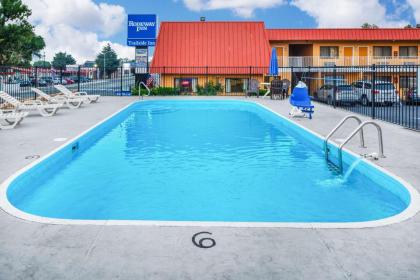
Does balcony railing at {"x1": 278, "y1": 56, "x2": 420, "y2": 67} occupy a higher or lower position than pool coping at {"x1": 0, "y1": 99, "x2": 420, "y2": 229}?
higher

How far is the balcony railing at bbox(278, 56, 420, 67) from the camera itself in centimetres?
3988

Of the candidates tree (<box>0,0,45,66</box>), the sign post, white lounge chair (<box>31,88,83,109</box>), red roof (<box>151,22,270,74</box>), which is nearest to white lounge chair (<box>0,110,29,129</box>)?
white lounge chair (<box>31,88,83,109</box>)

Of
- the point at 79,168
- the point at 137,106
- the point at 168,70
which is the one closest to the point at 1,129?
the point at 79,168

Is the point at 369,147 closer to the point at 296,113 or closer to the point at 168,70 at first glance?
the point at 296,113

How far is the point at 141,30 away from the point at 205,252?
30.7m

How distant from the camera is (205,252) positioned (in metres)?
3.63

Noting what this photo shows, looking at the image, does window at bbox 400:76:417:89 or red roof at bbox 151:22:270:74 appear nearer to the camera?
window at bbox 400:76:417:89

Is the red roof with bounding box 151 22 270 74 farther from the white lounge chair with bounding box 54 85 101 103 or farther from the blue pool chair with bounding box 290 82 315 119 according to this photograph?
the blue pool chair with bounding box 290 82 315 119

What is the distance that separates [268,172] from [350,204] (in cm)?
227

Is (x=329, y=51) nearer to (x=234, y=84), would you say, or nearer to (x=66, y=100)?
(x=234, y=84)

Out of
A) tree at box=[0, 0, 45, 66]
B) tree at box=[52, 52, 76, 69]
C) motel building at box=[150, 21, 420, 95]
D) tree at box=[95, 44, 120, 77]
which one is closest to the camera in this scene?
motel building at box=[150, 21, 420, 95]

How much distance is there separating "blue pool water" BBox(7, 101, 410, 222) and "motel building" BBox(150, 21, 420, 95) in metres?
20.8

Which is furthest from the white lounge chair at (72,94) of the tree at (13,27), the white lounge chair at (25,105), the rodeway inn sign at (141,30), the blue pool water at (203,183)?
the tree at (13,27)

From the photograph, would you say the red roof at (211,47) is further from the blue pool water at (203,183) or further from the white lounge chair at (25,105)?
the blue pool water at (203,183)
